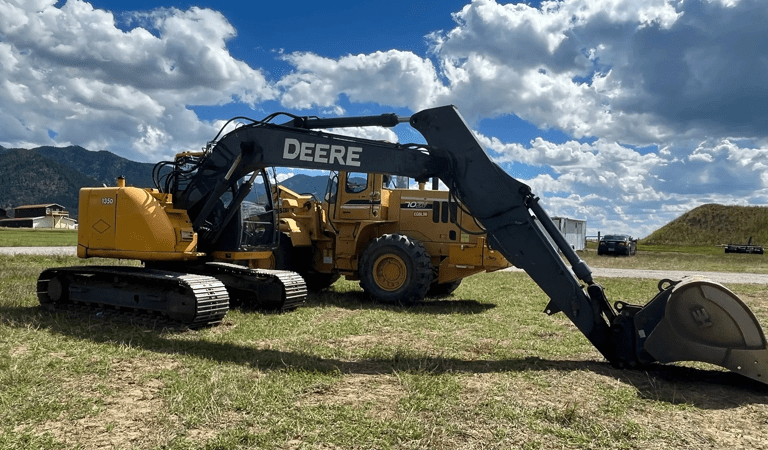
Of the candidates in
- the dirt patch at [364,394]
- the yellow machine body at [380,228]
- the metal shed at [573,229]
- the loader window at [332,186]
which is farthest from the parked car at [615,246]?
the dirt patch at [364,394]

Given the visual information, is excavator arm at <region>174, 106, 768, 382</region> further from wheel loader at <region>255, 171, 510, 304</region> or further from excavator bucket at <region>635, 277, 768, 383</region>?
wheel loader at <region>255, 171, 510, 304</region>

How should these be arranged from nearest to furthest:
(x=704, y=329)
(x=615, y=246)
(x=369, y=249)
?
1. (x=704, y=329)
2. (x=369, y=249)
3. (x=615, y=246)

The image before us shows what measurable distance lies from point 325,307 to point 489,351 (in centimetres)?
436

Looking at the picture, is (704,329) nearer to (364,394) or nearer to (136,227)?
(364,394)

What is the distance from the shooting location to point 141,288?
341 inches

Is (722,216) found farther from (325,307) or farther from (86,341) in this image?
(86,341)

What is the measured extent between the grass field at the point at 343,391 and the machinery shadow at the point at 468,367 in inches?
1.2

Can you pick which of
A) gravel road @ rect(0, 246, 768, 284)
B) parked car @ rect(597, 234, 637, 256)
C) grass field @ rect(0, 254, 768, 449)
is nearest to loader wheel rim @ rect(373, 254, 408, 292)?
grass field @ rect(0, 254, 768, 449)

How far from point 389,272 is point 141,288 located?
4.76m

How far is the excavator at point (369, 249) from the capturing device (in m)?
6.10

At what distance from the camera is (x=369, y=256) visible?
11.6m

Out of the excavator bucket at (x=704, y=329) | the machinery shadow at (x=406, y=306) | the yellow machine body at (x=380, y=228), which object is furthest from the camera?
the yellow machine body at (x=380, y=228)

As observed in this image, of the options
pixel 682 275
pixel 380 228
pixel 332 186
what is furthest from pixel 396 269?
pixel 682 275

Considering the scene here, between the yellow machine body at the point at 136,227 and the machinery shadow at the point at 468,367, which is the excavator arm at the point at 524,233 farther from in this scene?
the yellow machine body at the point at 136,227
